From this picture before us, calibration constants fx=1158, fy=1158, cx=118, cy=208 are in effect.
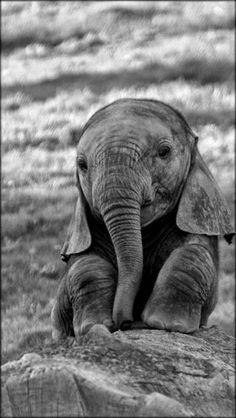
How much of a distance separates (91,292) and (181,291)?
17.2 inches

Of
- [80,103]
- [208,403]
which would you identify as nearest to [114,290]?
[208,403]

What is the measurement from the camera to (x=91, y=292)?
221 inches

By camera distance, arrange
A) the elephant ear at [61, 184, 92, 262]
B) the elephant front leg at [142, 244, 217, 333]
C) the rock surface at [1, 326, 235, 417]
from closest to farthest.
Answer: the rock surface at [1, 326, 235, 417] → the elephant front leg at [142, 244, 217, 333] → the elephant ear at [61, 184, 92, 262]

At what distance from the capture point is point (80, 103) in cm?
1617

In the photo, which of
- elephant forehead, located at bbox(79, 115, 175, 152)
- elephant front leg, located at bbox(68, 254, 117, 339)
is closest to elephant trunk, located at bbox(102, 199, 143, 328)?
elephant front leg, located at bbox(68, 254, 117, 339)

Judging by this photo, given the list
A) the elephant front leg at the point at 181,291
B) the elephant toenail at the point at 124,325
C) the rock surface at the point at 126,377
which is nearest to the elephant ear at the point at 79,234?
the elephant front leg at the point at 181,291

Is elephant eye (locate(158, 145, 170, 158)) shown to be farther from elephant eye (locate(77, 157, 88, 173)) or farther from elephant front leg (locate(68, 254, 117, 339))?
elephant front leg (locate(68, 254, 117, 339))

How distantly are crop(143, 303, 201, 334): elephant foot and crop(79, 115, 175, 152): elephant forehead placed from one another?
2.62 ft

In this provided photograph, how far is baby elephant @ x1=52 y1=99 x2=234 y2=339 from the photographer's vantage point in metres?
5.47

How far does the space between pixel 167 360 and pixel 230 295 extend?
6.06m

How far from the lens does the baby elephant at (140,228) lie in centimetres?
547

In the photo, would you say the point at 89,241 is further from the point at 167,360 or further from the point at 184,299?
the point at 167,360

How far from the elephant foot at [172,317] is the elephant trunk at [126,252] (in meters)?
0.11

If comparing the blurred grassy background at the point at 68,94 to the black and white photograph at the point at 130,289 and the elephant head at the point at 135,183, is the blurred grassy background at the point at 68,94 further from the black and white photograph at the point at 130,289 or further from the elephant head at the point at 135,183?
the elephant head at the point at 135,183
